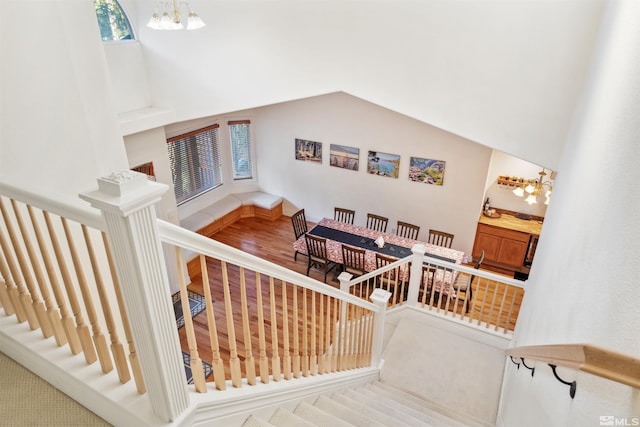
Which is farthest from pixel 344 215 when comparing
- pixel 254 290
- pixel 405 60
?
pixel 405 60

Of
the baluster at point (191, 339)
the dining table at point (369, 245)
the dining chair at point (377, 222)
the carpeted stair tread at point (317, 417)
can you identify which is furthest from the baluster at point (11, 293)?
the dining chair at point (377, 222)

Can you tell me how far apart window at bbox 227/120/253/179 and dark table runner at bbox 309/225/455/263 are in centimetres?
280

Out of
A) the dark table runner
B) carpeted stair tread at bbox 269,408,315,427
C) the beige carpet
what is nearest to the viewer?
the beige carpet

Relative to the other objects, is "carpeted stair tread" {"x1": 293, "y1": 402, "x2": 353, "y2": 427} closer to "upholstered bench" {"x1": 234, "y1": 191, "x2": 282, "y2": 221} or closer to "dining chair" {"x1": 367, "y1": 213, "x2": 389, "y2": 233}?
"dining chair" {"x1": 367, "y1": 213, "x2": 389, "y2": 233}

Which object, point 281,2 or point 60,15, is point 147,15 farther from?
point 60,15

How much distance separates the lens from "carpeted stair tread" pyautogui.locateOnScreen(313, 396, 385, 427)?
8.09 feet

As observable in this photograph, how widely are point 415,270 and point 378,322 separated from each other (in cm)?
105

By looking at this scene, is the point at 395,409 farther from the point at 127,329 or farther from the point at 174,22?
the point at 174,22

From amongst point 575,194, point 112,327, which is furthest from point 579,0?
point 112,327

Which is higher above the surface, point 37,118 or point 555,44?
point 555,44

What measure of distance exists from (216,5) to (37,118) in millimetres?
3523

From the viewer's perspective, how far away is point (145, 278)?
3.83ft

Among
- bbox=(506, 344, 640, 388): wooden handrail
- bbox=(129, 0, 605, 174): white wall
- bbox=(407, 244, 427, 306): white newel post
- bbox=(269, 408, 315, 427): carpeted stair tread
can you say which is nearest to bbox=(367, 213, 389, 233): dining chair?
bbox=(407, 244, 427, 306): white newel post

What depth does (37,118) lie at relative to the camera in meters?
2.15
